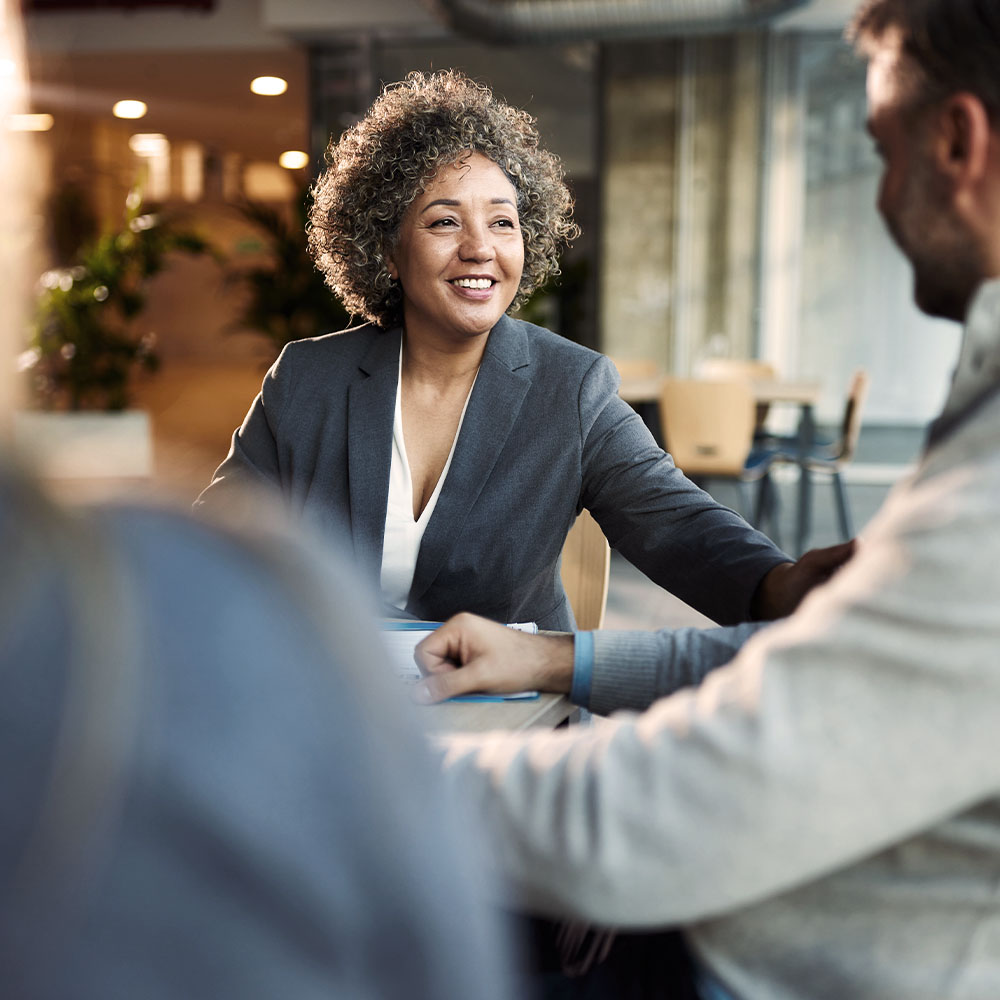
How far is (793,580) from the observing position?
4.44ft

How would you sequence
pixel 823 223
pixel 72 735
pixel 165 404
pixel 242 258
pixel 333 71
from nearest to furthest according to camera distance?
pixel 72 735, pixel 823 223, pixel 333 71, pixel 165 404, pixel 242 258

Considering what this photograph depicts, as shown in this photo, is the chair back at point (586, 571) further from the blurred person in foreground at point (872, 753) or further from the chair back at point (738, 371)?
the chair back at point (738, 371)

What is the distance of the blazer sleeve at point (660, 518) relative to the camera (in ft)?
4.86

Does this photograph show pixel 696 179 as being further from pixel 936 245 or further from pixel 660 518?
pixel 936 245

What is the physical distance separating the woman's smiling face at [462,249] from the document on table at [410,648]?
0.66 m

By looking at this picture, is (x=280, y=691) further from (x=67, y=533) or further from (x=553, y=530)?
(x=553, y=530)

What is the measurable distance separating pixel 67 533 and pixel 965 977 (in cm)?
65

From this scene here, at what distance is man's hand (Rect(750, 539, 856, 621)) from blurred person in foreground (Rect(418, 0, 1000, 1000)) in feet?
1.69

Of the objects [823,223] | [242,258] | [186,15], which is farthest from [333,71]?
[242,258]

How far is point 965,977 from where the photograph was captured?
0.73 meters

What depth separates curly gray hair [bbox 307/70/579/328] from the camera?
1.96 meters

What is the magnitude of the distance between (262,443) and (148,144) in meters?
14.3

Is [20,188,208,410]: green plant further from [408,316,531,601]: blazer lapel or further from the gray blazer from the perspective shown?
[408,316,531,601]: blazer lapel

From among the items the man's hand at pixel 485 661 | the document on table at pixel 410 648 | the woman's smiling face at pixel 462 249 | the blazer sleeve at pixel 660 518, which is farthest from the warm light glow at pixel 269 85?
the man's hand at pixel 485 661
